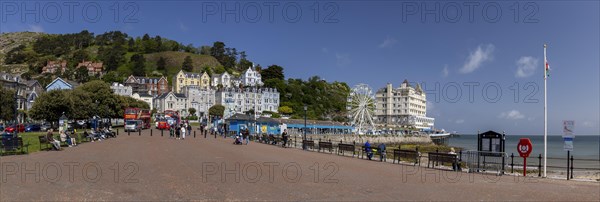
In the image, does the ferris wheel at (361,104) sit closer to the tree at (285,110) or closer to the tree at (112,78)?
the tree at (285,110)

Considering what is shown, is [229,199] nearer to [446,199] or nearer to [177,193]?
[177,193]

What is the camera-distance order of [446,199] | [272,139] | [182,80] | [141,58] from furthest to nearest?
1. [141,58]
2. [182,80]
3. [272,139]
4. [446,199]

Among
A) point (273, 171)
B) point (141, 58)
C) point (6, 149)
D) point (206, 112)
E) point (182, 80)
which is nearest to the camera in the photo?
point (273, 171)

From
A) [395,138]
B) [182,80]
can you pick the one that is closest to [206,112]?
[182,80]

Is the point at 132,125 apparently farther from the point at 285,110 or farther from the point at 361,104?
the point at 285,110

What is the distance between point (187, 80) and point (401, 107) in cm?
7910

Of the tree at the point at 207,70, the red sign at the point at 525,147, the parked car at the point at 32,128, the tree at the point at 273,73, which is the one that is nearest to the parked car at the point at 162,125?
the parked car at the point at 32,128

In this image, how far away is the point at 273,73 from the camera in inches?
6683

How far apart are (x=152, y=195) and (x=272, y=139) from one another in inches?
1276

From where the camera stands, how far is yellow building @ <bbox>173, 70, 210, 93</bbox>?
531 ft

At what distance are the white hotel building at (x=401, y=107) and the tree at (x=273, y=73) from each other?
123 feet

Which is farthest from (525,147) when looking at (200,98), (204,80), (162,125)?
(204,80)

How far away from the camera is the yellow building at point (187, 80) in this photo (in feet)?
531

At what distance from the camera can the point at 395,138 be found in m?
121
